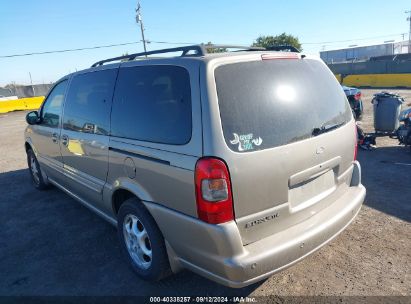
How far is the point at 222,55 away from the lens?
8.34ft

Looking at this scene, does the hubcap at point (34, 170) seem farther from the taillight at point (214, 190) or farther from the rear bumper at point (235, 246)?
the taillight at point (214, 190)

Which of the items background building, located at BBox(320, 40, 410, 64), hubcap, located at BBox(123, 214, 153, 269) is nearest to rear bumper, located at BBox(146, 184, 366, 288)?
hubcap, located at BBox(123, 214, 153, 269)

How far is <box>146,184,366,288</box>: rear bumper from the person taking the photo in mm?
2277

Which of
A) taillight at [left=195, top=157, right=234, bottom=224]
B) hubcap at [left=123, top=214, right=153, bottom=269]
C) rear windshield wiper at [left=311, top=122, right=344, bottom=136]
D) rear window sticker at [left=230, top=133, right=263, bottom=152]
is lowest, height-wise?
hubcap at [left=123, top=214, right=153, bottom=269]

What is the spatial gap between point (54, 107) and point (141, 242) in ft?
Result: 8.62

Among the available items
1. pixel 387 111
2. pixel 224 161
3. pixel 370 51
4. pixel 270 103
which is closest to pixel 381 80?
pixel 387 111

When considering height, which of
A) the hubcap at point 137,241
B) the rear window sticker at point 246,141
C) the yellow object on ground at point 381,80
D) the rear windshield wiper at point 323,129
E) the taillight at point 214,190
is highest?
the rear window sticker at point 246,141

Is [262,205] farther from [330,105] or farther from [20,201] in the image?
[20,201]

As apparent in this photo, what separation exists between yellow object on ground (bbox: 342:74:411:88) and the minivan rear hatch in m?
22.3

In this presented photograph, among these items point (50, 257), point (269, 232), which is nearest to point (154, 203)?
point (269, 232)

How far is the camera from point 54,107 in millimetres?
4695

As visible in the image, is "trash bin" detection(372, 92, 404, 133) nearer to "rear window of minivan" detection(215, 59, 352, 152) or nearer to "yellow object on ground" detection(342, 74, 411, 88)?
"rear window of minivan" detection(215, 59, 352, 152)

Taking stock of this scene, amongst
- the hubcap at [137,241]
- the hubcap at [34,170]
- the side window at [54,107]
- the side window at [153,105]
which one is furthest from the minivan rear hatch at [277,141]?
the hubcap at [34,170]

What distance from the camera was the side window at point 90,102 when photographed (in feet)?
11.0
